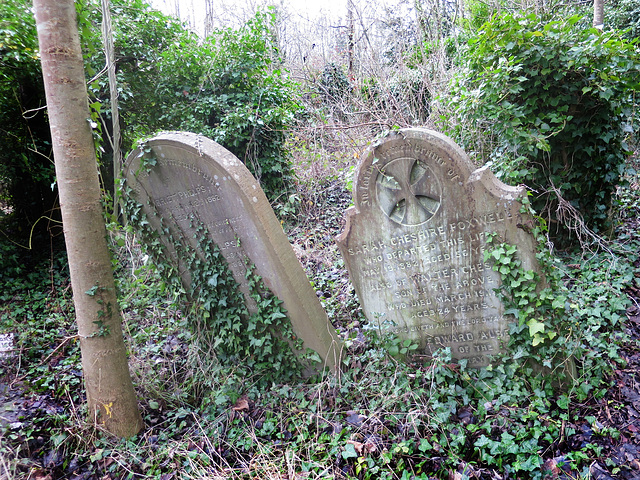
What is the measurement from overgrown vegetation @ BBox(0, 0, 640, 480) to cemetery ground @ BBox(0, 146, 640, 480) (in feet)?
0.05

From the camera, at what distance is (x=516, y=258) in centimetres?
298

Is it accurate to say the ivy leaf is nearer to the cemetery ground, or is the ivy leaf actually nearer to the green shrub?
the cemetery ground

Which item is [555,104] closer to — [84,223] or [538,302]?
[538,302]

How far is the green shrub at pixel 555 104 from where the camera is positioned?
3910 mm

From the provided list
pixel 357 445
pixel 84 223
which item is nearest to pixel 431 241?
pixel 357 445

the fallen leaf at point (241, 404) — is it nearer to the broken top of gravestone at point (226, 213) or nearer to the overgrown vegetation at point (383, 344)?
the overgrown vegetation at point (383, 344)

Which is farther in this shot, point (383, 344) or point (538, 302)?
point (383, 344)

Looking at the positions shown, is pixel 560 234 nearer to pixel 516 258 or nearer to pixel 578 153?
pixel 578 153

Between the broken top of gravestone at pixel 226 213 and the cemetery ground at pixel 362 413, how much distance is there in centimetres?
44

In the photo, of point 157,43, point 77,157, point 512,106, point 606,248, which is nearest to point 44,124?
point 157,43

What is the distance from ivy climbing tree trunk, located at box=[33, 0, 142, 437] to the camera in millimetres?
2678

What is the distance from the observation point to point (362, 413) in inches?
118

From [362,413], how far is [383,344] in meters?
0.67

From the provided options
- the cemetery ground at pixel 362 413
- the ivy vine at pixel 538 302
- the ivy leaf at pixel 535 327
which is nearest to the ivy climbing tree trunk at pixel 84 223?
the cemetery ground at pixel 362 413
